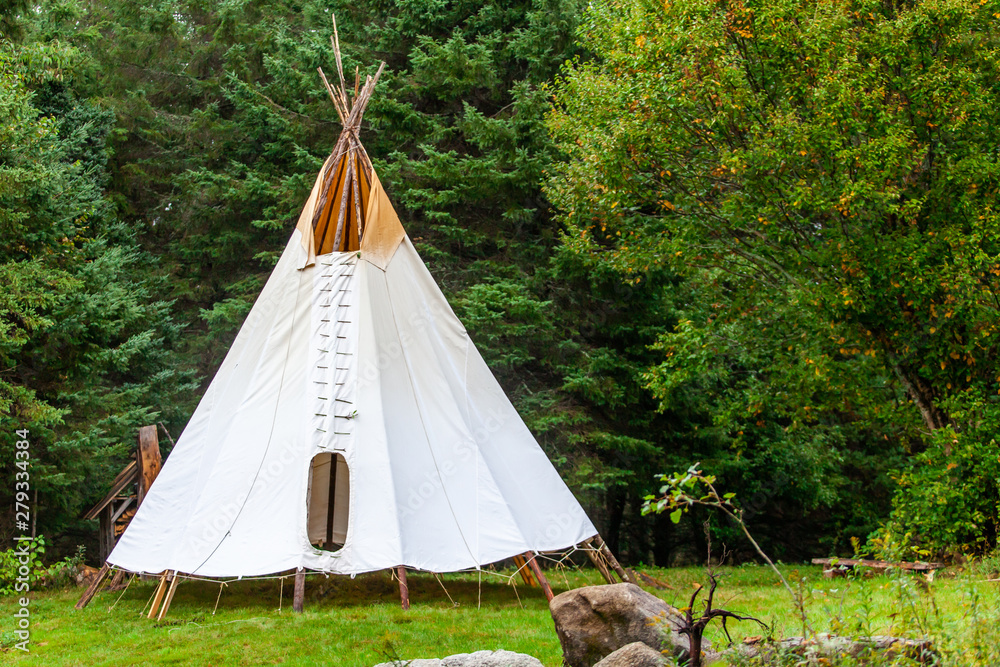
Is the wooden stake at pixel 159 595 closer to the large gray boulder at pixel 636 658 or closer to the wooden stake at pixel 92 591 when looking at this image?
the wooden stake at pixel 92 591

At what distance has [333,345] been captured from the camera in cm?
740

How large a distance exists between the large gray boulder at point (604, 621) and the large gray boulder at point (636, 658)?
1.55 feet

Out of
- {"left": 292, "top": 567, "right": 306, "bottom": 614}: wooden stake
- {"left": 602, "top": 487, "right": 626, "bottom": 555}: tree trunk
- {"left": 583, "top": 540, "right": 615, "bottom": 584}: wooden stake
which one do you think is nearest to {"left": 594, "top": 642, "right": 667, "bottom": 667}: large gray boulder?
{"left": 292, "top": 567, "right": 306, "bottom": 614}: wooden stake

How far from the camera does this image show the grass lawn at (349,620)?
532cm

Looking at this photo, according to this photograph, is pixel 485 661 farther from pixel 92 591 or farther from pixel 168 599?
pixel 92 591

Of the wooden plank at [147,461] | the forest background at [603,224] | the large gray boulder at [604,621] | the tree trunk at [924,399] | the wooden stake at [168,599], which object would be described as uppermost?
the forest background at [603,224]

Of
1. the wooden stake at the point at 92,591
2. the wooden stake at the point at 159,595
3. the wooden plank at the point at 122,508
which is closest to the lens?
the wooden stake at the point at 159,595

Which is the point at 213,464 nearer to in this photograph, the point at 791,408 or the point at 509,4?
the point at 791,408

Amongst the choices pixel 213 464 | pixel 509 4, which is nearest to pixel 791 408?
pixel 213 464

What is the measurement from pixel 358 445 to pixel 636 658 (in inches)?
145

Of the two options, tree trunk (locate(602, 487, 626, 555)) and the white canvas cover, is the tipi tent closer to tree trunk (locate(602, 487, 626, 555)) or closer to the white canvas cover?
the white canvas cover

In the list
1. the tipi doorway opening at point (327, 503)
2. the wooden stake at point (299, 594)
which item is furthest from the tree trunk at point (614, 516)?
the wooden stake at point (299, 594)

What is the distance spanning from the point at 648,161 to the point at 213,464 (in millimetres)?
5758

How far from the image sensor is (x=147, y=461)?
8414mm
